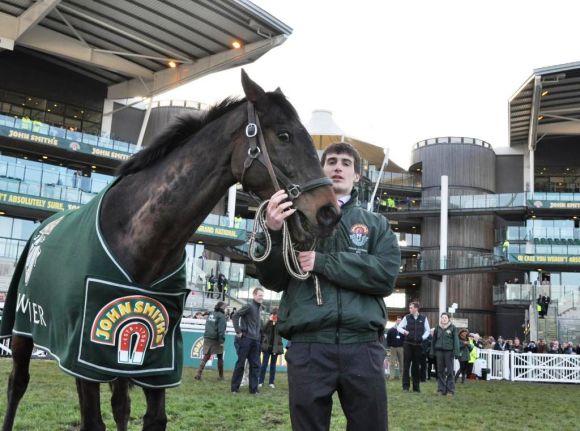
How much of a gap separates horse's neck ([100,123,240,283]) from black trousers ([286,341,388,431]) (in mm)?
1048

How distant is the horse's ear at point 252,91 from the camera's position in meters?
3.09

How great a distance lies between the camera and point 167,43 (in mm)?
32375

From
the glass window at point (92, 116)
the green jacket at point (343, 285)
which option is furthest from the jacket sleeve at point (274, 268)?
the glass window at point (92, 116)

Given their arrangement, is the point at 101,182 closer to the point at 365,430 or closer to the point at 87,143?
the point at 87,143

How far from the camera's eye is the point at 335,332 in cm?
283

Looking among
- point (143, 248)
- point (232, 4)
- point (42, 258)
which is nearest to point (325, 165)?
point (143, 248)

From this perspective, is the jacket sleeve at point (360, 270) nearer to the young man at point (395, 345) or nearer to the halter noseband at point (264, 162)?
the halter noseband at point (264, 162)

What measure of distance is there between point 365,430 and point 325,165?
1.36 metres

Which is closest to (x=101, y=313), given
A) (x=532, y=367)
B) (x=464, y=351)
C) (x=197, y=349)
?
(x=197, y=349)

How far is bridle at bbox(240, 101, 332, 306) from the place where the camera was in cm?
280

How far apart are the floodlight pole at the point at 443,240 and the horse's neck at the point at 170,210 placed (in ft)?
127

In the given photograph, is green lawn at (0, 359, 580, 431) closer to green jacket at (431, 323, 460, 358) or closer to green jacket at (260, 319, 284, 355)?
green jacket at (260, 319, 284, 355)

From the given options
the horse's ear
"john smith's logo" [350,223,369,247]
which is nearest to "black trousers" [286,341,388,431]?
"john smith's logo" [350,223,369,247]

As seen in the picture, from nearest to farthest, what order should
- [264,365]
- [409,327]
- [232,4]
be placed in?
[264,365] → [409,327] → [232,4]
